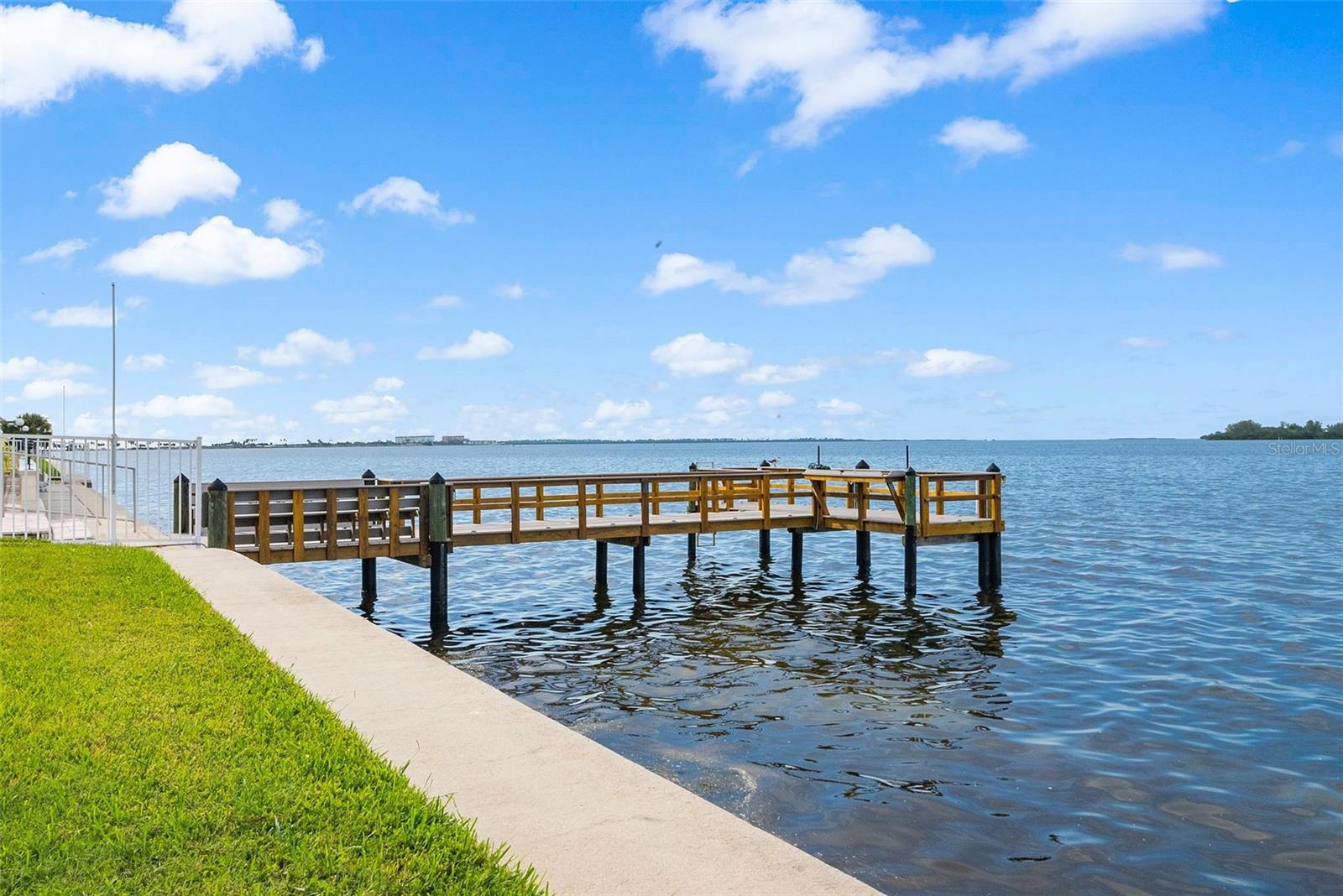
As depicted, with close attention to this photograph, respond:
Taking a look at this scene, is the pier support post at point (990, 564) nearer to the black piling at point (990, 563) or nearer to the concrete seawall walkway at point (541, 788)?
the black piling at point (990, 563)

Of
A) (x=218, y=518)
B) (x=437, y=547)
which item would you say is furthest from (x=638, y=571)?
(x=218, y=518)

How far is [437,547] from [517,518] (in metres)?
1.68

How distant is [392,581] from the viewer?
81.5 ft

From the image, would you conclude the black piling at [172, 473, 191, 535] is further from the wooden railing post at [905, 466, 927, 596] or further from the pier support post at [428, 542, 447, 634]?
the wooden railing post at [905, 466, 927, 596]

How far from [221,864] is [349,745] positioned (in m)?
1.67

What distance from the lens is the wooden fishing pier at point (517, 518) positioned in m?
16.8

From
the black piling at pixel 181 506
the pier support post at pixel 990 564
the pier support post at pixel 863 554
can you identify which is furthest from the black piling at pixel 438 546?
the pier support post at pixel 990 564

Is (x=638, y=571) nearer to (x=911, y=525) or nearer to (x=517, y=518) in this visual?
(x=517, y=518)

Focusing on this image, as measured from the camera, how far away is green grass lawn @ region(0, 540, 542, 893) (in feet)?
15.3

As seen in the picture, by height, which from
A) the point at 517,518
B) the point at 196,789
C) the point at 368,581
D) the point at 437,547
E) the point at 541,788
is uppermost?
the point at 517,518

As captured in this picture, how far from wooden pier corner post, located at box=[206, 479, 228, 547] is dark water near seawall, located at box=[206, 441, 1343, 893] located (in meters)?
3.89

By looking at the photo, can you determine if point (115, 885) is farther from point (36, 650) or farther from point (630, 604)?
point (630, 604)

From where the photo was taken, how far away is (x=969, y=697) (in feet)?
43.4

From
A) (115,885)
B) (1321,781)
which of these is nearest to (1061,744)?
(1321,781)
